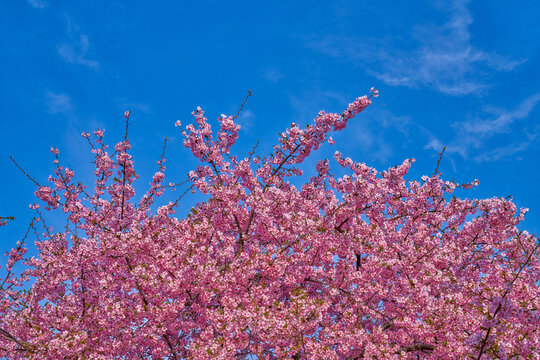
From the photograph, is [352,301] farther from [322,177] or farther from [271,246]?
[322,177]

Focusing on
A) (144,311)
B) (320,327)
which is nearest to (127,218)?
(144,311)

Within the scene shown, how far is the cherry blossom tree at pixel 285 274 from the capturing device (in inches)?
369

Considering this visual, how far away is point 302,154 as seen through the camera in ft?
48.3

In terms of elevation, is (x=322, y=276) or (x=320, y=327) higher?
(x=322, y=276)

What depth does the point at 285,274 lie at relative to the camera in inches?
448

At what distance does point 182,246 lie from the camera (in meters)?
11.2

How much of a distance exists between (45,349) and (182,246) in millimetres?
3858

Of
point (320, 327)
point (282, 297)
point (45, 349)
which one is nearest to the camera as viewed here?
point (45, 349)

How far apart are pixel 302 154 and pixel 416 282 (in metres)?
5.95

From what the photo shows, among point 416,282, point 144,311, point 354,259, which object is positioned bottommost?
point 144,311

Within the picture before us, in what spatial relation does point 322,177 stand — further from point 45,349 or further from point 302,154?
point 45,349

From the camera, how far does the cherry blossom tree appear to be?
30.7 feet

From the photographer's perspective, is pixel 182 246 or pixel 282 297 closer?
pixel 182 246

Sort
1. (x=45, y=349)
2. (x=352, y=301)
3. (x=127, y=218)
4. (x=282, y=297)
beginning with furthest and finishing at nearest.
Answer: (x=127, y=218) < (x=282, y=297) < (x=352, y=301) < (x=45, y=349)
